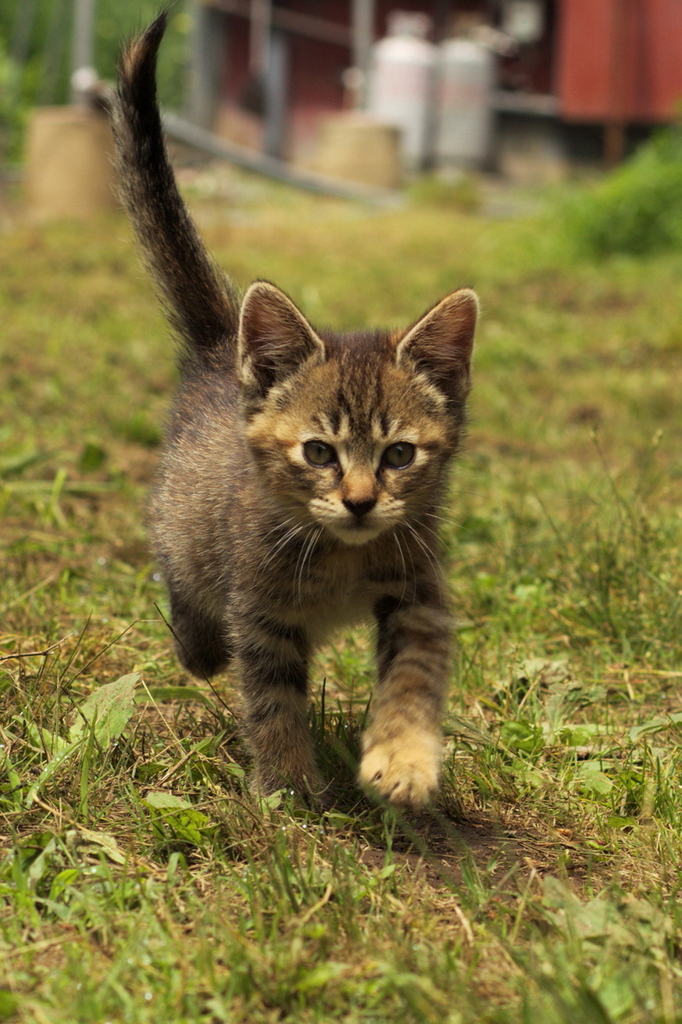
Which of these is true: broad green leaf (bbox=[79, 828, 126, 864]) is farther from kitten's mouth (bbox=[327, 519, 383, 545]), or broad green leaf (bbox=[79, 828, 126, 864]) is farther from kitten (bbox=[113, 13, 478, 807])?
kitten's mouth (bbox=[327, 519, 383, 545])

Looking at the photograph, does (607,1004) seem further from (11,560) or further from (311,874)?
(11,560)

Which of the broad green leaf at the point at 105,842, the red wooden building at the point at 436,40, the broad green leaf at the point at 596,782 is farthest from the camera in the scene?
the red wooden building at the point at 436,40

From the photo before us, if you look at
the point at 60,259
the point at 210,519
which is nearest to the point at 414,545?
the point at 210,519

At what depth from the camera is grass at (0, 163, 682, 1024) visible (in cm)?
197

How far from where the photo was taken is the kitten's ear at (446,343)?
9.78 feet

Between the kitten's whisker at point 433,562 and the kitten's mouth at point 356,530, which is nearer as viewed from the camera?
the kitten's mouth at point 356,530

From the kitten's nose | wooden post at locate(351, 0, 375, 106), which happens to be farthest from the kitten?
wooden post at locate(351, 0, 375, 106)

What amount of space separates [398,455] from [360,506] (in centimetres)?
25

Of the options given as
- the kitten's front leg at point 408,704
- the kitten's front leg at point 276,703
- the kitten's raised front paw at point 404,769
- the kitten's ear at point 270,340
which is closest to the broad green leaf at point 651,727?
the kitten's front leg at point 408,704

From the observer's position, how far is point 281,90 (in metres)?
16.3

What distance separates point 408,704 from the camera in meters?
2.65

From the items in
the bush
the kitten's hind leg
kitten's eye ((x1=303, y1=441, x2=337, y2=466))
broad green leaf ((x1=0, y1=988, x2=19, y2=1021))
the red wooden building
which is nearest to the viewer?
broad green leaf ((x1=0, y1=988, x2=19, y2=1021))

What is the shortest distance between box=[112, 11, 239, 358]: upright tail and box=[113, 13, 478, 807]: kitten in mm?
610

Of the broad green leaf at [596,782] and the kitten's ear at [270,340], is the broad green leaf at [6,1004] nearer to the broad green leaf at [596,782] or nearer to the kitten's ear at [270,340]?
the broad green leaf at [596,782]
